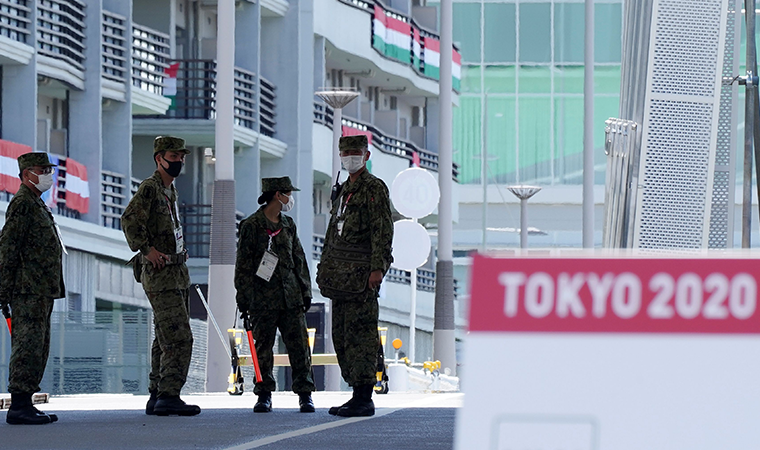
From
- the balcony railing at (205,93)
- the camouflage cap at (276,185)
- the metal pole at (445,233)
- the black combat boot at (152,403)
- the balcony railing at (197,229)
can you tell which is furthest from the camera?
the balcony railing at (197,229)

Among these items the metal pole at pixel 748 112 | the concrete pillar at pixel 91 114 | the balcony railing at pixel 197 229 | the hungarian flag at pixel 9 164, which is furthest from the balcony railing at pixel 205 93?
the metal pole at pixel 748 112

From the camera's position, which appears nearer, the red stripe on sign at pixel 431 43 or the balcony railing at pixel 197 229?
the balcony railing at pixel 197 229

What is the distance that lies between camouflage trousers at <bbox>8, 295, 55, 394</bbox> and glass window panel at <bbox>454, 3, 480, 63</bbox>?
76187 mm

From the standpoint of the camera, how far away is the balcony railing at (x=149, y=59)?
34969 mm

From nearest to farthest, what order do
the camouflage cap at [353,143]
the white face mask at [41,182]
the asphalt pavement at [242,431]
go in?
the asphalt pavement at [242,431], the white face mask at [41,182], the camouflage cap at [353,143]

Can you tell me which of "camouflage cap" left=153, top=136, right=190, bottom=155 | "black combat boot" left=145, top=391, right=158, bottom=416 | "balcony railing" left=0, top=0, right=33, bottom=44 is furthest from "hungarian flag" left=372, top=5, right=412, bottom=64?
"camouflage cap" left=153, top=136, right=190, bottom=155

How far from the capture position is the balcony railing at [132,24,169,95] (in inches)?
1377

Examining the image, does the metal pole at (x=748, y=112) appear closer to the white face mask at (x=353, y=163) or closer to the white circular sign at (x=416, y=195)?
the white circular sign at (x=416, y=195)

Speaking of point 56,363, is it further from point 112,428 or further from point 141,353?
point 112,428

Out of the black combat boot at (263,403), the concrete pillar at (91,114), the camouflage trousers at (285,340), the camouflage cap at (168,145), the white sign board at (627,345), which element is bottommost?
the black combat boot at (263,403)

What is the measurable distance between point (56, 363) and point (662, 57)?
1136 cm

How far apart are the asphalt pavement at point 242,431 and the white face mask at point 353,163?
154 centimetres

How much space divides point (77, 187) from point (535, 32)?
57.8 metres

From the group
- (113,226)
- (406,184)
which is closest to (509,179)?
(113,226)
